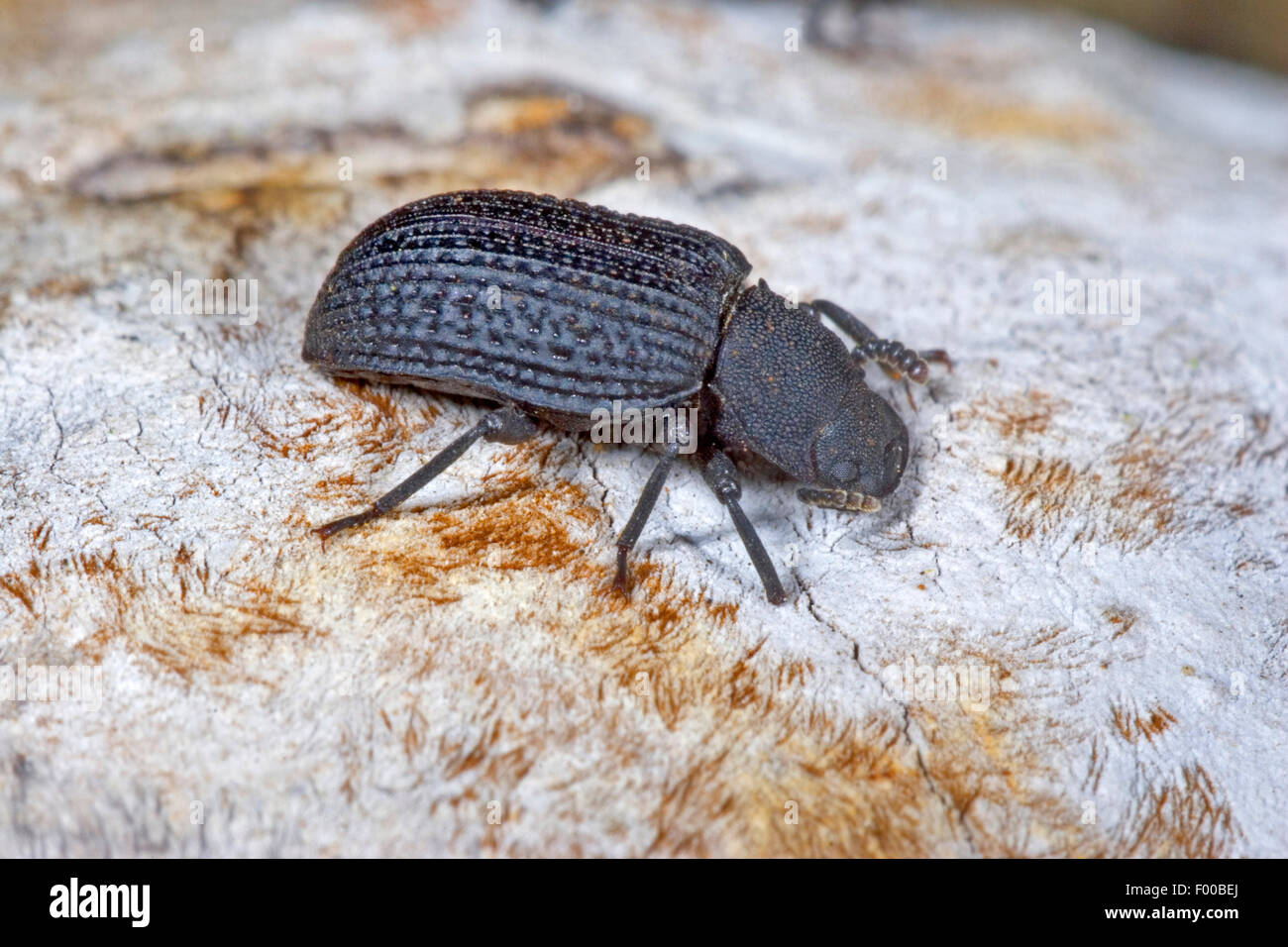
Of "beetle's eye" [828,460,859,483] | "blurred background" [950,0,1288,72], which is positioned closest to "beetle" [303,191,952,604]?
"beetle's eye" [828,460,859,483]

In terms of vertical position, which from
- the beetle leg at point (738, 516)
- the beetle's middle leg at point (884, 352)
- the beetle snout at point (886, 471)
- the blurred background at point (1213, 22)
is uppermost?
the blurred background at point (1213, 22)

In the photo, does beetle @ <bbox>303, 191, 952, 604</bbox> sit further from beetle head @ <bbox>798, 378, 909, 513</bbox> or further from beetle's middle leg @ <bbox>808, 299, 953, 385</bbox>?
beetle's middle leg @ <bbox>808, 299, 953, 385</bbox>

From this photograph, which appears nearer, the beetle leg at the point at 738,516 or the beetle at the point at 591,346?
the beetle leg at the point at 738,516

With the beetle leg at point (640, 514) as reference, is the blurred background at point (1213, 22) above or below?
above

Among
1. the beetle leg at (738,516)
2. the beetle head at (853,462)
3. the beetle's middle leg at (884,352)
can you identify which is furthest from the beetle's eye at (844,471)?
the beetle's middle leg at (884,352)

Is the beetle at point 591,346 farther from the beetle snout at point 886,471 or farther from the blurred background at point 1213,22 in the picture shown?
the blurred background at point 1213,22

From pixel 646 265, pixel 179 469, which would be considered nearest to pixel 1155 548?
pixel 646 265
